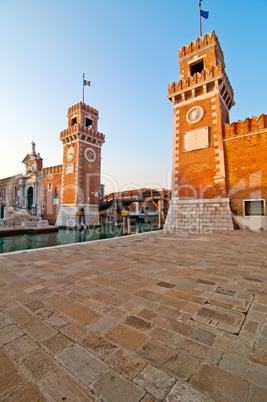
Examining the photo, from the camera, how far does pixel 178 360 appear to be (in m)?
1.42

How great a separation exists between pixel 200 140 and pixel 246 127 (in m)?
2.77

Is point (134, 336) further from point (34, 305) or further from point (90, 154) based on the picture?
point (90, 154)

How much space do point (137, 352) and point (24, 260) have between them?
4.08m

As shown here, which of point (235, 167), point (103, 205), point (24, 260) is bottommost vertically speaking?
point (24, 260)

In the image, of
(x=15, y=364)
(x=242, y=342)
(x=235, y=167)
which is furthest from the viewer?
(x=235, y=167)

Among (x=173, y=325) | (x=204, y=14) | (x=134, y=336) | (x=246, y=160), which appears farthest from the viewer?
(x=204, y=14)

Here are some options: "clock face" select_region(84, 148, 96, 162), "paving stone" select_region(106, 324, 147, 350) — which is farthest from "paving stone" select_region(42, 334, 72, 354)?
"clock face" select_region(84, 148, 96, 162)

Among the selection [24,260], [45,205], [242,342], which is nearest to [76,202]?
[45,205]

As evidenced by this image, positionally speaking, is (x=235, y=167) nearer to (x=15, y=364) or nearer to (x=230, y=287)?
(x=230, y=287)

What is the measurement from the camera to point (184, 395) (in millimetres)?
1143

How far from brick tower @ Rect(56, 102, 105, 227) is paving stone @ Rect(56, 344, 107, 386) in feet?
74.6

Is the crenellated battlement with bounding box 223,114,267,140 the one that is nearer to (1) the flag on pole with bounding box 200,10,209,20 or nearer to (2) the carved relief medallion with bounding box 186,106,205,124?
(2) the carved relief medallion with bounding box 186,106,205,124

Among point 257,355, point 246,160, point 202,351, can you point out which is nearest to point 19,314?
point 202,351

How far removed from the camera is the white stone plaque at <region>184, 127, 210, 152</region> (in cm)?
1255
